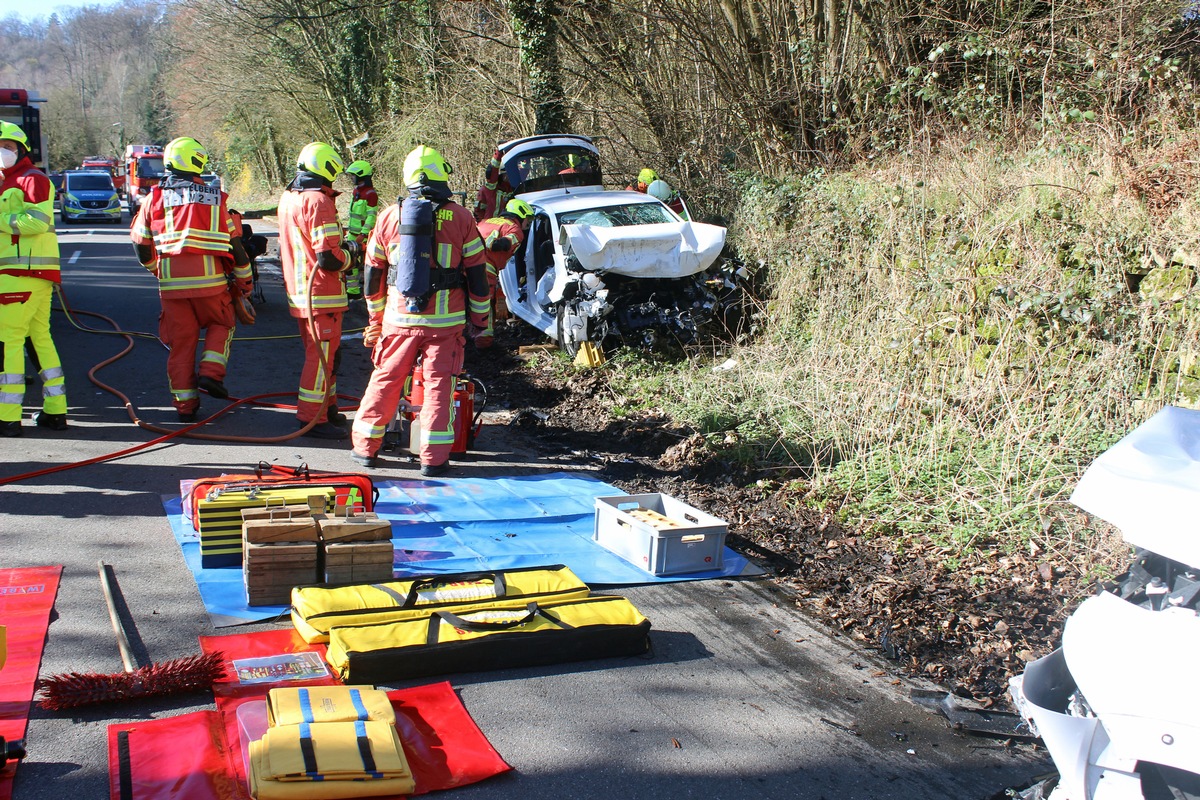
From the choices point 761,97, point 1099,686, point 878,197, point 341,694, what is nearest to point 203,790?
point 341,694

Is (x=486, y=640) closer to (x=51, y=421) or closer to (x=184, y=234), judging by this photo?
(x=184, y=234)

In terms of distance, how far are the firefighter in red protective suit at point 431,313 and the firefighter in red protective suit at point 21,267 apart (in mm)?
2456

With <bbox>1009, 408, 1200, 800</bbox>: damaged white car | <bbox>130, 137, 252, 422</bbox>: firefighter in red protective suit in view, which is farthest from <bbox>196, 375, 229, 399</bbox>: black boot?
<bbox>1009, 408, 1200, 800</bbox>: damaged white car

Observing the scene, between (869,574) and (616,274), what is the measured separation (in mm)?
5240

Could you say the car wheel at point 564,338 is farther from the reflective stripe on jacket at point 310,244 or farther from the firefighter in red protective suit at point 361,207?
the reflective stripe on jacket at point 310,244

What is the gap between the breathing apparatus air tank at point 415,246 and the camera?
651 centimetres

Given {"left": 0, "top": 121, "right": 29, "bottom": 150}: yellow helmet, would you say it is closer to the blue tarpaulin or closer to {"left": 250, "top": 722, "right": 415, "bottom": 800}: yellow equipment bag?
the blue tarpaulin

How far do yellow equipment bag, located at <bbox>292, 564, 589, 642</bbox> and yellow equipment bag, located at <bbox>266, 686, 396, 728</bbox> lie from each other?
2.15 feet

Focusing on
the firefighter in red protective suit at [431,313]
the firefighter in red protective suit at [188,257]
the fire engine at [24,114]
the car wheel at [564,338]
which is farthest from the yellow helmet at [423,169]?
the fire engine at [24,114]

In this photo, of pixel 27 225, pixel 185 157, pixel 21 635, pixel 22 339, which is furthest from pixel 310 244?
pixel 21 635

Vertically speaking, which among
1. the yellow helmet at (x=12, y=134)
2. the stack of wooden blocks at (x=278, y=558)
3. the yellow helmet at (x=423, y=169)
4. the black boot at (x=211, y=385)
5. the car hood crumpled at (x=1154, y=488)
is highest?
the yellow helmet at (x=12, y=134)

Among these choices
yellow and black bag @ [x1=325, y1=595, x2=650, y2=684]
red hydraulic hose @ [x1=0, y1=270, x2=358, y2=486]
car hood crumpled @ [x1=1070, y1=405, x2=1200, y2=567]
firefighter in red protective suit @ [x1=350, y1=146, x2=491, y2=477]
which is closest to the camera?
car hood crumpled @ [x1=1070, y1=405, x2=1200, y2=567]

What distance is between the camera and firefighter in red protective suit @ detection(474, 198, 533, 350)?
7734 mm

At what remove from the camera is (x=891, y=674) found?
174 inches
